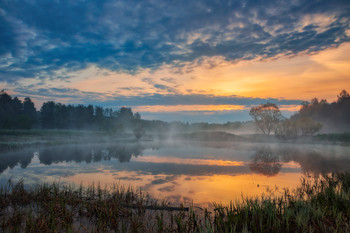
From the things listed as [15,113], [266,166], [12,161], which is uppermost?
[15,113]

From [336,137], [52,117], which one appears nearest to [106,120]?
[52,117]

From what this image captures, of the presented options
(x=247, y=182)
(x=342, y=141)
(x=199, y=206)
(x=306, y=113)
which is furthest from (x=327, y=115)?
(x=199, y=206)

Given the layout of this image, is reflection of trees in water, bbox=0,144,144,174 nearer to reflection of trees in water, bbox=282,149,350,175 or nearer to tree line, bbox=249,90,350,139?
reflection of trees in water, bbox=282,149,350,175

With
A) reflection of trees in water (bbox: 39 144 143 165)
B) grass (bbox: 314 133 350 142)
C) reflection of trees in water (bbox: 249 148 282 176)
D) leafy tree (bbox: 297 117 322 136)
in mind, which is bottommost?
reflection of trees in water (bbox: 39 144 143 165)

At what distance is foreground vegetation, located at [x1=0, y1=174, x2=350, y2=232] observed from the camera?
287 inches

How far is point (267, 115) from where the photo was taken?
75.9m

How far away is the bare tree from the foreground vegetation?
70.5m

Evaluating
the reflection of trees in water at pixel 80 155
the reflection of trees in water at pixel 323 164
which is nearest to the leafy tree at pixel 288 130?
the reflection of trees in water at pixel 323 164

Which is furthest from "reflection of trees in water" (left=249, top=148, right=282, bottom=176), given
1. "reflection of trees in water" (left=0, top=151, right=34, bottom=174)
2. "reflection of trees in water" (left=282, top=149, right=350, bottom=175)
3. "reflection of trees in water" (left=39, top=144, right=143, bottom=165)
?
"reflection of trees in water" (left=0, top=151, right=34, bottom=174)

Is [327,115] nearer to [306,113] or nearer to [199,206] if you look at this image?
[306,113]

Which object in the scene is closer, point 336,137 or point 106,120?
point 336,137

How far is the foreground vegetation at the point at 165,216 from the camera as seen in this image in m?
7.29

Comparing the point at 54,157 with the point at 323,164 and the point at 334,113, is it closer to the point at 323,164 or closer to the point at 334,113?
the point at 323,164

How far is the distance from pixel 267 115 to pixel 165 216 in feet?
250
